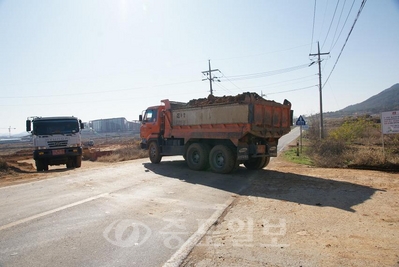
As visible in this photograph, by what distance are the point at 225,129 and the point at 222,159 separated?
1.22 meters

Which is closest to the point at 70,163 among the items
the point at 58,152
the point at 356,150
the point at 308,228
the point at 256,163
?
the point at 58,152

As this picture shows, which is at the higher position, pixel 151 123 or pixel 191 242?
pixel 151 123

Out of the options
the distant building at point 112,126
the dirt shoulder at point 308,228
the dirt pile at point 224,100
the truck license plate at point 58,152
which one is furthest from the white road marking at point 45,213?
the distant building at point 112,126

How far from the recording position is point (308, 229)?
4941 mm

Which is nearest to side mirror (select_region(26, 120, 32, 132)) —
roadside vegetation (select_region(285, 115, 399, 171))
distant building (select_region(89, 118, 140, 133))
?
roadside vegetation (select_region(285, 115, 399, 171))

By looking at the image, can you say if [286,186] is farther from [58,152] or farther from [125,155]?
[125,155]

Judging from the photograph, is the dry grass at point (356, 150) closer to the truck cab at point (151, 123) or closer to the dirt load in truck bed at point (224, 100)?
the dirt load in truck bed at point (224, 100)

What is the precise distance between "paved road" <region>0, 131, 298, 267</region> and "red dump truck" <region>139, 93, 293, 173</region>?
1479 millimetres

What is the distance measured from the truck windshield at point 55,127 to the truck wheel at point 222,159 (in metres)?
8.59

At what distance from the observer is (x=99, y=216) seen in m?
5.74

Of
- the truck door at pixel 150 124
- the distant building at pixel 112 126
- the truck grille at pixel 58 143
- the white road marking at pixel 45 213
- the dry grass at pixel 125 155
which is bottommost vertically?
the dry grass at pixel 125 155

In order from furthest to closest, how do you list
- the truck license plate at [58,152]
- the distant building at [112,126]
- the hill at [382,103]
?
the hill at [382,103] → the distant building at [112,126] → the truck license plate at [58,152]

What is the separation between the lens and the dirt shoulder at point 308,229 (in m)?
3.82

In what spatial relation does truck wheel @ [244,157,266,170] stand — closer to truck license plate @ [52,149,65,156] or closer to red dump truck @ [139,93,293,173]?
red dump truck @ [139,93,293,173]
